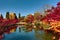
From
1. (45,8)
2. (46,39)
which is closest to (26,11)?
(45,8)

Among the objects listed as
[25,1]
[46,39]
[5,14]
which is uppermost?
[25,1]

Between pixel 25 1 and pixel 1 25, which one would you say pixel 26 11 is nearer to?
pixel 25 1

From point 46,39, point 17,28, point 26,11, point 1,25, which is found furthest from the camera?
point 17,28

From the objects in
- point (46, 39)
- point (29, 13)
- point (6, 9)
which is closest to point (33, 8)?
point (29, 13)

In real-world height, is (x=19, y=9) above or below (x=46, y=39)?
above

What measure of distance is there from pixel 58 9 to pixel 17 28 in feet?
9.12

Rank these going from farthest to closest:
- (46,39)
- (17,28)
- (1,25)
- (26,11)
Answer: (17,28)
(26,11)
(1,25)
(46,39)

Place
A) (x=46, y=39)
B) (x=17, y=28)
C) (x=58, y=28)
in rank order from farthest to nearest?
1. (x=17, y=28)
2. (x=46, y=39)
3. (x=58, y=28)

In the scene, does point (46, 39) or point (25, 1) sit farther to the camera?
point (25, 1)

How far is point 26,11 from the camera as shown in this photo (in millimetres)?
4688

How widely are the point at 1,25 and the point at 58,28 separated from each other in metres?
1.64

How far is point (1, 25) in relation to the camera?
435 centimetres

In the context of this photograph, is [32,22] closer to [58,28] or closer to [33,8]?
[33,8]

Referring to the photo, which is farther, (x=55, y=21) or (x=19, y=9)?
(x=19, y=9)
